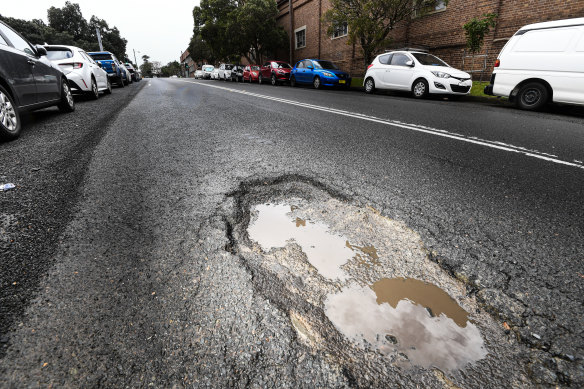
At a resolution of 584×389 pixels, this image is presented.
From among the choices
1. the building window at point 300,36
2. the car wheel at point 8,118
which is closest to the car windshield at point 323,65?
the building window at point 300,36

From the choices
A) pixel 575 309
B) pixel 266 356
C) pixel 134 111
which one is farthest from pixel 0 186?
pixel 134 111

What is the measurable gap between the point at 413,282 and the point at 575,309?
2.32 ft

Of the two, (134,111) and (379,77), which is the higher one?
(379,77)

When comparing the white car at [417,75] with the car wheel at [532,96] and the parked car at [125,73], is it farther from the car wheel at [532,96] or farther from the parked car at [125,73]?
the parked car at [125,73]

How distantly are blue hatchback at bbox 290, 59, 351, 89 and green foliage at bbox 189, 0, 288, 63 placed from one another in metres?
10.9

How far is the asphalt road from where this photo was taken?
115 cm

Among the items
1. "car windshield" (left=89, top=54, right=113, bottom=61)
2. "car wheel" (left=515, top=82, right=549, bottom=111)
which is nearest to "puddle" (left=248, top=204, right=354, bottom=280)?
"car wheel" (left=515, top=82, right=549, bottom=111)

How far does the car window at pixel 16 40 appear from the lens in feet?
15.1

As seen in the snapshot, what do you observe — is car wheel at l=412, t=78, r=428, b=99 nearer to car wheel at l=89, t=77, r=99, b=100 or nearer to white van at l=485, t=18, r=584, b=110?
white van at l=485, t=18, r=584, b=110

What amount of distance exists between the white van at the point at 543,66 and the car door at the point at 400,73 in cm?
286

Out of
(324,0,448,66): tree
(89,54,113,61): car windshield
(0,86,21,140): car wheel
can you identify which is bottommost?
(0,86,21,140): car wheel

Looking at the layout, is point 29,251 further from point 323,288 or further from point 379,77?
point 379,77

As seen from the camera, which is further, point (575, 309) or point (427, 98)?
point (427, 98)

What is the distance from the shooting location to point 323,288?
61.1 inches
